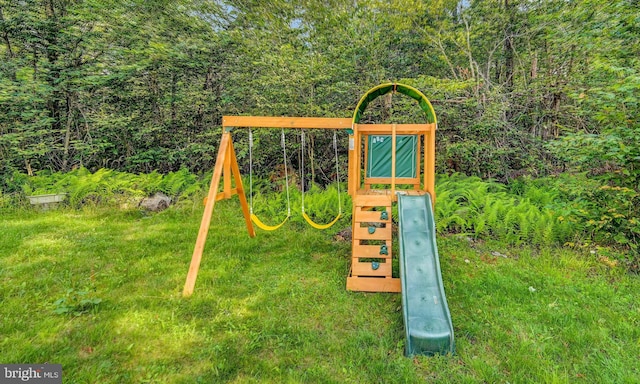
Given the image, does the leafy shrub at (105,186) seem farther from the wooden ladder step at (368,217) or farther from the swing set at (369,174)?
the wooden ladder step at (368,217)

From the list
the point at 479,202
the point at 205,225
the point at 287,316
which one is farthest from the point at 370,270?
the point at 479,202

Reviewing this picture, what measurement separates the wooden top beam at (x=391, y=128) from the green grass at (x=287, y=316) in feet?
5.47

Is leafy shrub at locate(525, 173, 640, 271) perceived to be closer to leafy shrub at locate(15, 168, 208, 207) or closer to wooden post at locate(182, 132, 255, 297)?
wooden post at locate(182, 132, 255, 297)

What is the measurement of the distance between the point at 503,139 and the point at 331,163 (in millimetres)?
3742

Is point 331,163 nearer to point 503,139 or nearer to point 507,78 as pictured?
point 503,139

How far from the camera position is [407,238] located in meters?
3.16

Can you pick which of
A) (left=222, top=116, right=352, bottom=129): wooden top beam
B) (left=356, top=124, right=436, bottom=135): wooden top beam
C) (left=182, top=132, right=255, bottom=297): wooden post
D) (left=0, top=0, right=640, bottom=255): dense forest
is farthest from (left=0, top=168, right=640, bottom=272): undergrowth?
(left=356, top=124, right=436, bottom=135): wooden top beam

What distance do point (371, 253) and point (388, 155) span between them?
169 centimetres

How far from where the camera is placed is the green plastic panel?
4.33 metres

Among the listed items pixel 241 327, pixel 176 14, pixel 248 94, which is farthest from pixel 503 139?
pixel 176 14

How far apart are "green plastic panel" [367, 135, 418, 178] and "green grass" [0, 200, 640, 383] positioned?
1.25 metres

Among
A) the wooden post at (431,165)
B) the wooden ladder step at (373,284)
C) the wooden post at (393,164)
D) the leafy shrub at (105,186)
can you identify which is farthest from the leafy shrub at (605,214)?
the leafy shrub at (105,186)

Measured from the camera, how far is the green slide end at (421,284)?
2.15 metres

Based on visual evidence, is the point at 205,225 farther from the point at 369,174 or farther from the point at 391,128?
the point at 391,128
